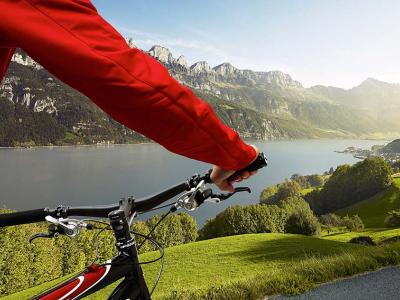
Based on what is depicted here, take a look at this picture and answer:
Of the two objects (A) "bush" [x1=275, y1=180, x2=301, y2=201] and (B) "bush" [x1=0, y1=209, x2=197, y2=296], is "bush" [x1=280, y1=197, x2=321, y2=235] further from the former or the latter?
(A) "bush" [x1=275, y1=180, x2=301, y2=201]

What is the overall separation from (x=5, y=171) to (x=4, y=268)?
460ft

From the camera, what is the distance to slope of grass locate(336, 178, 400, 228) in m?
86.8

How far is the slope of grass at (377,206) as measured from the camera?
86794mm

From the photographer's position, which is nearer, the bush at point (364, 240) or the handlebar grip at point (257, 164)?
the handlebar grip at point (257, 164)

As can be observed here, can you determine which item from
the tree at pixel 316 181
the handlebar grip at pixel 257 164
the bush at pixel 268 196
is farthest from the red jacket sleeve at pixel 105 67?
the tree at pixel 316 181

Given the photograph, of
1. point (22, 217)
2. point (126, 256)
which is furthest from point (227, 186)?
point (22, 217)

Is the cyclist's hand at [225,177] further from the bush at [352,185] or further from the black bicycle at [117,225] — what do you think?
the bush at [352,185]

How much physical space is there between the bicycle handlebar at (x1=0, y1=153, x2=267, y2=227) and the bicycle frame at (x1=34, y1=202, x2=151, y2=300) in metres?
0.10

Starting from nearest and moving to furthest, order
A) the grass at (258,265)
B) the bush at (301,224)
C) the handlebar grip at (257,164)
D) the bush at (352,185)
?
the handlebar grip at (257,164) → the grass at (258,265) → the bush at (301,224) → the bush at (352,185)

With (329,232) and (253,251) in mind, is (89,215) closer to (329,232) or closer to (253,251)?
(253,251)

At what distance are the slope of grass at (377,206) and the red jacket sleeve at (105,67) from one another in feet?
297

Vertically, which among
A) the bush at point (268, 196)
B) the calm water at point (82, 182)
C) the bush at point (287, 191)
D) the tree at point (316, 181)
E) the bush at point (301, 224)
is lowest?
the tree at point (316, 181)

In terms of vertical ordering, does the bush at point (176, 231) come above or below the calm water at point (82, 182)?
below

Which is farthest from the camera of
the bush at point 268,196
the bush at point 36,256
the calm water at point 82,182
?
the calm water at point 82,182
